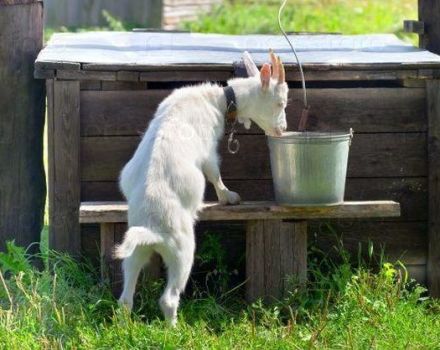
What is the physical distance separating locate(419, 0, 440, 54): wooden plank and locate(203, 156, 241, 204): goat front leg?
2.00 metres

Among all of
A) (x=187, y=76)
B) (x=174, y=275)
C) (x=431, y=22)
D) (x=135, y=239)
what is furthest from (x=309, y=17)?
(x=135, y=239)

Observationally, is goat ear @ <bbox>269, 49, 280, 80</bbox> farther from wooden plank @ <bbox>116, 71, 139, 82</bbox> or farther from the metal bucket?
wooden plank @ <bbox>116, 71, 139, 82</bbox>

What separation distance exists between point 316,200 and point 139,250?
3.60 ft

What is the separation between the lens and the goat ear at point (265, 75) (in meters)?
6.59

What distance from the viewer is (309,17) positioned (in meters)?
18.2

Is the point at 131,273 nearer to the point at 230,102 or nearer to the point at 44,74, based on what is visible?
the point at 230,102

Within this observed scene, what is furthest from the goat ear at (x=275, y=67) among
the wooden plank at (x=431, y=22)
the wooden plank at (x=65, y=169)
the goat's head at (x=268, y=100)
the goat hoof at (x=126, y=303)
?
the wooden plank at (x=431, y=22)

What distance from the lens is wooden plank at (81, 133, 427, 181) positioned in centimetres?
710

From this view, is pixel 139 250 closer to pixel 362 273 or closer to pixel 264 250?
pixel 264 250

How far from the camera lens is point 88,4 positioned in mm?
18531

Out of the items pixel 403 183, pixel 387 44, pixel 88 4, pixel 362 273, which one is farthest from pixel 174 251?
pixel 88 4

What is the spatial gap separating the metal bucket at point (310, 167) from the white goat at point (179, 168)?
0.25 meters

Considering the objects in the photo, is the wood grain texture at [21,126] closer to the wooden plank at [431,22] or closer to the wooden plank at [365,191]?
the wooden plank at [365,191]

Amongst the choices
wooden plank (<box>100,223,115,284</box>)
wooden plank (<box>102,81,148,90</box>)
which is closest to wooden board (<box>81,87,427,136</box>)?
wooden plank (<box>102,81,148,90</box>)
